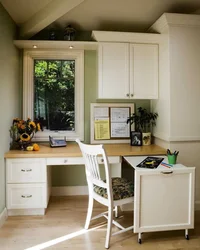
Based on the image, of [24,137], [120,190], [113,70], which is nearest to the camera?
[120,190]

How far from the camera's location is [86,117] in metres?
3.53

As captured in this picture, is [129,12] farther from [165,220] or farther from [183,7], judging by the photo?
[165,220]

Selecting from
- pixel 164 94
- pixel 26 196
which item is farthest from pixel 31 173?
pixel 164 94

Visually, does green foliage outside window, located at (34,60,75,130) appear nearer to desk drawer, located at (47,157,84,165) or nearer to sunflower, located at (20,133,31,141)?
sunflower, located at (20,133,31,141)

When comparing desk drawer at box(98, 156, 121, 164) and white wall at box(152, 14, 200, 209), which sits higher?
white wall at box(152, 14, 200, 209)

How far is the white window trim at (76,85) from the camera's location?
3.39 meters

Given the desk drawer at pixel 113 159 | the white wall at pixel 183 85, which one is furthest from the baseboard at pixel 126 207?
the white wall at pixel 183 85

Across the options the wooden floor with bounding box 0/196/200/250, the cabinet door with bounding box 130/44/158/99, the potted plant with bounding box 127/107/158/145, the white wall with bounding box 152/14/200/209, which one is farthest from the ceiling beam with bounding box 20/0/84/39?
the wooden floor with bounding box 0/196/200/250

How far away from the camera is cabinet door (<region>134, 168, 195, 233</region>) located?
2.26m

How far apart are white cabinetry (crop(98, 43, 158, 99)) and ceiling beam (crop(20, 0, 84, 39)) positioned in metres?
0.67

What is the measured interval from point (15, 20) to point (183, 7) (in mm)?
2081

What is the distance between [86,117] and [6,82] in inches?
47.1

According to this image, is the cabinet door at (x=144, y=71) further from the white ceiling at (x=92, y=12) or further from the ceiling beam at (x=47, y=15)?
the ceiling beam at (x=47, y=15)

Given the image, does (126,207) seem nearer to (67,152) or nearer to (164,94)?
(67,152)
